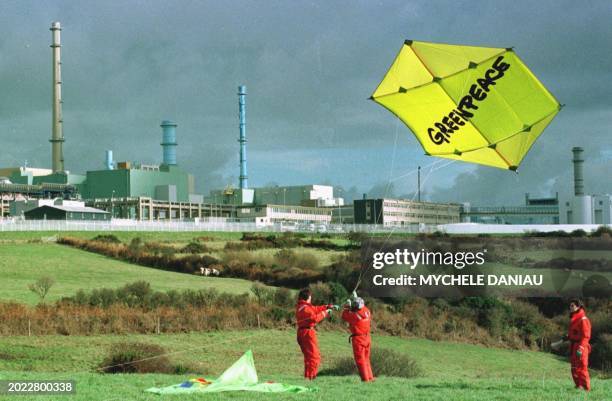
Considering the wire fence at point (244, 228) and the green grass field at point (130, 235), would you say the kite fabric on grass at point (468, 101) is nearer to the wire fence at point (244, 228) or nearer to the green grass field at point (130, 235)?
the green grass field at point (130, 235)

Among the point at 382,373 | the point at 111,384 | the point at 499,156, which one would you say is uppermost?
the point at 499,156

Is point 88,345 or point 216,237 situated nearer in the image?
point 88,345

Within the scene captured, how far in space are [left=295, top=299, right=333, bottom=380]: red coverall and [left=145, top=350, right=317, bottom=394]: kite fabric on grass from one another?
4.53 feet

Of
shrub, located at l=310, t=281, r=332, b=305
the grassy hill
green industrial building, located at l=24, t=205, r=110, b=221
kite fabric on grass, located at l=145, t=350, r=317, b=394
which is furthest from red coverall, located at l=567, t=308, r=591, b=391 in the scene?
green industrial building, located at l=24, t=205, r=110, b=221

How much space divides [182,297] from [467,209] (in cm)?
11867

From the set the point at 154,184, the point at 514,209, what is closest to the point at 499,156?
the point at 154,184

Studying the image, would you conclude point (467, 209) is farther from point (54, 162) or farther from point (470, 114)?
point (470, 114)

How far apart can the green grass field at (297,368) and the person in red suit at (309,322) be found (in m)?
0.46

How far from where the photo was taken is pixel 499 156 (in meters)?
24.0

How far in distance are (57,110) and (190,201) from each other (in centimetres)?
2836

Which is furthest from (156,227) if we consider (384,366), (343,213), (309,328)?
(309,328)

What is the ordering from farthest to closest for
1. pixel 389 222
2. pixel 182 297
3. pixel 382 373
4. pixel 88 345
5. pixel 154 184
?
pixel 154 184, pixel 389 222, pixel 182 297, pixel 88 345, pixel 382 373

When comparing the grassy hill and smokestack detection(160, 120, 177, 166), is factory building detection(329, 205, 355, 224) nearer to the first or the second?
smokestack detection(160, 120, 177, 166)

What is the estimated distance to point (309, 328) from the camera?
65.6 feet
